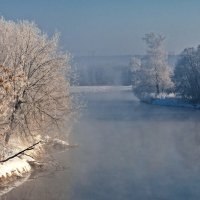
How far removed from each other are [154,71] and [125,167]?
61.7m

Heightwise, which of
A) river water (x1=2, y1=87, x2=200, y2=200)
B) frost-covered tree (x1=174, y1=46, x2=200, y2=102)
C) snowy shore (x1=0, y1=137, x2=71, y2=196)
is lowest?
river water (x1=2, y1=87, x2=200, y2=200)

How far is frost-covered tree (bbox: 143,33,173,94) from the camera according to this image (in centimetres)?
8700

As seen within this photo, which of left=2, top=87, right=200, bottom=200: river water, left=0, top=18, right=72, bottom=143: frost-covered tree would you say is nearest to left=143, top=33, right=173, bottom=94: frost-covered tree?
left=2, top=87, right=200, bottom=200: river water

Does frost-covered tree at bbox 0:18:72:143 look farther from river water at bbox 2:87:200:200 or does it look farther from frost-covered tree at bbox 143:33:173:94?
frost-covered tree at bbox 143:33:173:94

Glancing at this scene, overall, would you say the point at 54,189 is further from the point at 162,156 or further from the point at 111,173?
the point at 162,156

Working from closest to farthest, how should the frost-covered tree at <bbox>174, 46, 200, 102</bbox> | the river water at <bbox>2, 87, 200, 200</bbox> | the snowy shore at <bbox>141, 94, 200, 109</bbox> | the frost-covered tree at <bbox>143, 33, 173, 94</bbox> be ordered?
1. the river water at <bbox>2, 87, 200, 200</bbox>
2. the snowy shore at <bbox>141, 94, 200, 109</bbox>
3. the frost-covered tree at <bbox>174, 46, 200, 102</bbox>
4. the frost-covered tree at <bbox>143, 33, 173, 94</bbox>

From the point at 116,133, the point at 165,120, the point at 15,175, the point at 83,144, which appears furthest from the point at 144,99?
the point at 15,175

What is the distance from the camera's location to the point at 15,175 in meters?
25.3

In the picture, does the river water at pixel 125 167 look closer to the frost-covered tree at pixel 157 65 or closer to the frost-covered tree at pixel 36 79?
the frost-covered tree at pixel 36 79

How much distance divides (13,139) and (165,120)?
90.6 ft

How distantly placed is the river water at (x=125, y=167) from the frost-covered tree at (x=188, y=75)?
90.9 feet

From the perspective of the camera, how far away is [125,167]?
93.2ft

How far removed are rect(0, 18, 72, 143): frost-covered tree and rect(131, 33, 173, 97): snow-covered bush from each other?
5553cm

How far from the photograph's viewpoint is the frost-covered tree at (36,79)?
2927 cm
